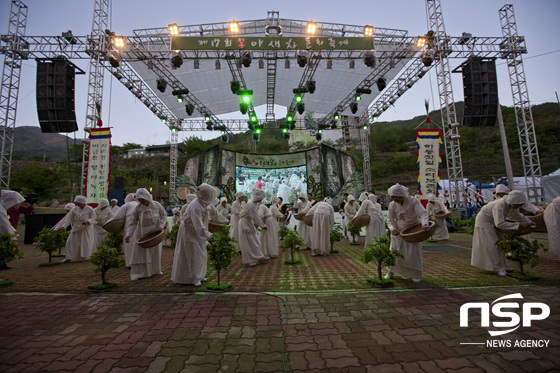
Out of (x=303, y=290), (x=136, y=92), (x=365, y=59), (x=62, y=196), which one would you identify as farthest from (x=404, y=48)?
(x=62, y=196)

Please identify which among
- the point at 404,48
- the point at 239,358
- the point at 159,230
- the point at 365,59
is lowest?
the point at 239,358

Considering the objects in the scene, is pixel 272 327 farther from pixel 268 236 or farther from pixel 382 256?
pixel 268 236

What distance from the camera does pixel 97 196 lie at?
31.7ft

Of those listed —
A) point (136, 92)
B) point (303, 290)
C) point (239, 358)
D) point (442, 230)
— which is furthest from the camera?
point (136, 92)

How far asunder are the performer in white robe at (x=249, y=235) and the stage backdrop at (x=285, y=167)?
11.5 m

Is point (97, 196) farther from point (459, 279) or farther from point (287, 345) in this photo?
point (459, 279)

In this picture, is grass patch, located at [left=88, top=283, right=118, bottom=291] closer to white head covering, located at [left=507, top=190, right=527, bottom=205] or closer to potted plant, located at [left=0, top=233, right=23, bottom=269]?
potted plant, located at [left=0, top=233, right=23, bottom=269]

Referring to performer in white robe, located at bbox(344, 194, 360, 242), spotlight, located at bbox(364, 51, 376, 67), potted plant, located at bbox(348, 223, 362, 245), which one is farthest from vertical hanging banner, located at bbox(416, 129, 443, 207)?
potted plant, located at bbox(348, 223, 362, 245)

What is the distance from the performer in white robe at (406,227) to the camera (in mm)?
4277

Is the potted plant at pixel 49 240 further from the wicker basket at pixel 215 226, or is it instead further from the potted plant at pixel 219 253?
the potted plant at pixel 219 253

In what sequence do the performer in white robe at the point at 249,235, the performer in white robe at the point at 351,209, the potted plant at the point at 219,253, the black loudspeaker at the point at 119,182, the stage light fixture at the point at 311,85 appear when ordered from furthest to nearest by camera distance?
1. the black loudspeaker at the point at 119,182
2. the stage light fixture at the point at 311,85
3. the performer in white robe at the point at 351,209
4. the performer in white robe at the point at 249,235
5. the potted plant at the point at 219,253

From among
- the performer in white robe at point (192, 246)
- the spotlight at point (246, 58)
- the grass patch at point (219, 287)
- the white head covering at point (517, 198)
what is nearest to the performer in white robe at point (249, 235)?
the performer in white robe at point (192, 246)

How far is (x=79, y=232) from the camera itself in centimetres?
709

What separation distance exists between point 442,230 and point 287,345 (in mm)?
8969
